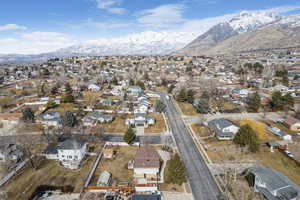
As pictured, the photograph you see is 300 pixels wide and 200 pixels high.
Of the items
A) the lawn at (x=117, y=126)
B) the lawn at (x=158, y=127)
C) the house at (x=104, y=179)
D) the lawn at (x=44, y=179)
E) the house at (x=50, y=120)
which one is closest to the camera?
the lawn at (x=44, y=179)

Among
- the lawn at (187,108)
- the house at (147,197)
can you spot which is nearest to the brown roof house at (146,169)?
the house at (147,197)

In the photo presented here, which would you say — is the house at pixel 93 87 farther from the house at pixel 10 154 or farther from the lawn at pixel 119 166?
the lawn at pixel 119 166

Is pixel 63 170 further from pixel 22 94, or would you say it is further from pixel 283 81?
pixel 283 81

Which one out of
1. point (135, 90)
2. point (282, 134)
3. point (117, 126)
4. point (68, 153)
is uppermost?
point (135, 90)

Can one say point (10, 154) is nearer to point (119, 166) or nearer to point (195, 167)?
point (119, 166)

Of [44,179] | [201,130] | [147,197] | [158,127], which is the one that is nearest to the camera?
[147,197]

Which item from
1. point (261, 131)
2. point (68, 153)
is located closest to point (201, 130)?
point (261, 131)
